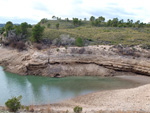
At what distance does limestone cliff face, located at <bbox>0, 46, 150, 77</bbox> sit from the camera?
28.7 metres

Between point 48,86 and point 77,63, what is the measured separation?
8.70m

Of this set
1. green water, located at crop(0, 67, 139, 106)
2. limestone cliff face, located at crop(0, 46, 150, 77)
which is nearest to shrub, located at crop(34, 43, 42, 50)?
limestone cliff face, located at crop(0, 46, 150, 77)

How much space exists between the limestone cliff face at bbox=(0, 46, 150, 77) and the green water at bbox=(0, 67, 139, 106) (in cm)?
161

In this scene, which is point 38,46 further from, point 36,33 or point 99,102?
point 99,102

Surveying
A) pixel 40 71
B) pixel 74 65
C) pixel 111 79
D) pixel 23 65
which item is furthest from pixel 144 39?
pixel 23 65

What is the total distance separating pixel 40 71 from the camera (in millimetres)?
28969

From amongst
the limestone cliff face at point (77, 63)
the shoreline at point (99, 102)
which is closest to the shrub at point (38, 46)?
the limestone cliff face at point (77, 63)

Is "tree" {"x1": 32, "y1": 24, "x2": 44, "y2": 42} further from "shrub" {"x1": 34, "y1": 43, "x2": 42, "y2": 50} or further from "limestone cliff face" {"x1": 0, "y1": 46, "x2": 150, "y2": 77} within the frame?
"limestone cliff face" {"x1": 0, "y1": 46, "x2": 150, "y2": 77}

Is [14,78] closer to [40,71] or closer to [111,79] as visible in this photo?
[40,71]

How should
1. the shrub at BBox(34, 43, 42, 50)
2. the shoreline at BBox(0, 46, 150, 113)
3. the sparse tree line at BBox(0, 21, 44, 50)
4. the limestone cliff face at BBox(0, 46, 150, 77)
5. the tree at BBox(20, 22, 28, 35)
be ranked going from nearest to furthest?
the shoreline at BBox(0, 46, 150, 113) → the limestone cliff face at BBox(0, 46, 150, 77) → the shrub at BBox(34, 43, 42, 50) → the sparse tree line at BBox(0, 21, 44, 50) → the tree at BBox(20, 22, 28, 35)

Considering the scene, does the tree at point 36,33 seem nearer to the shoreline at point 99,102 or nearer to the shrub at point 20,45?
the shrub at point 20,45

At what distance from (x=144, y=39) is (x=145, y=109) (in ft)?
98.2

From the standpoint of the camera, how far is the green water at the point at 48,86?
19.3 m

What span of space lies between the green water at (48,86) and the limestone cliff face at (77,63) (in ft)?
5.29
